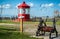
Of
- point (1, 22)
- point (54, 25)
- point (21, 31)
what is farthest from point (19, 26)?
point (54, 25)

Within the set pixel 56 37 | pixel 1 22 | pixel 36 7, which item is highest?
pixel 36 7

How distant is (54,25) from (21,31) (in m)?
0.53

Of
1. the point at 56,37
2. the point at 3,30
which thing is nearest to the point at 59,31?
the point at 56,37

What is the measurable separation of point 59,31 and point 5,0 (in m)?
0.99

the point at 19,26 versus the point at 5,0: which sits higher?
the point at 5,0

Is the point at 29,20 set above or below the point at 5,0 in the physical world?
below

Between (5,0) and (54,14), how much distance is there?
810 millimetres

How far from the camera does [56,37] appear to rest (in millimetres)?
3457

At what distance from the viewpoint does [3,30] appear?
3.49 m

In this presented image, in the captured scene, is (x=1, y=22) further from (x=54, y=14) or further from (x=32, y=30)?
(x=54, y=14)

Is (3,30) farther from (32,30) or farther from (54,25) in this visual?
(54,25)

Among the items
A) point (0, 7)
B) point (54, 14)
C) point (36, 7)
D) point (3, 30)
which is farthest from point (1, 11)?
point (54, 14)

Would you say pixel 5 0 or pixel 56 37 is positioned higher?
pixel 5 0

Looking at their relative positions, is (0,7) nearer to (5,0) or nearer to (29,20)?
(5,0)
